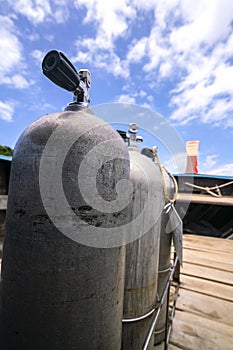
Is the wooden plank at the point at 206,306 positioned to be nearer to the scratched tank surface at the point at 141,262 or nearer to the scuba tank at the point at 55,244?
the scratched tank surface at the point at 141,262

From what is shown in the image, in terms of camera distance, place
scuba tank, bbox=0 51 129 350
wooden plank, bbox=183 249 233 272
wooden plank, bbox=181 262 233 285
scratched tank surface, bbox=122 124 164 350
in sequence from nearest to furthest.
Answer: scuba tank, bbox=0 51 129 350 < scratched tank surface, bbox=122 124 164 350 < wooden plank, bbox=181 262 233 285 < wooden plank, bbox=183 249 233 272

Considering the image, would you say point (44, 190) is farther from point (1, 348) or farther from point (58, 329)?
point (1, 348)

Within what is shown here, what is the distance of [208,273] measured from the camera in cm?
260

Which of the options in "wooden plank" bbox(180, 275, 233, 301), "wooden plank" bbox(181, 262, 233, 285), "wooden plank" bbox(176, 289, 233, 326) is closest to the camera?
"wooden plank" bbox(176, 289, 233, 326)

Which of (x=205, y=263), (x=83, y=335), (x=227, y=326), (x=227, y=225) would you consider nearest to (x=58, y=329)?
(x=83, y=335)

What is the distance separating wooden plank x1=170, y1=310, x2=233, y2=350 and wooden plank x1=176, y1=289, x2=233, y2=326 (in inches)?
3.2

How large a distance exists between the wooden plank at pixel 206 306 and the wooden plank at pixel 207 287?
0.08 metres

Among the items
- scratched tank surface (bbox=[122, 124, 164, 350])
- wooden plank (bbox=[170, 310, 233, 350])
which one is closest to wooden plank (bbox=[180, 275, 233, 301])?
wooden plank (bbox=[170, 310, 233, 350])

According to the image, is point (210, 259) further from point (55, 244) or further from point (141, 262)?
point (55, 244)

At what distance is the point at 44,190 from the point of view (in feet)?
2.22

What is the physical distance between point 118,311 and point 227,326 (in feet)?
4.25

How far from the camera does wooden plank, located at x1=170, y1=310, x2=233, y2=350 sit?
1.43 m

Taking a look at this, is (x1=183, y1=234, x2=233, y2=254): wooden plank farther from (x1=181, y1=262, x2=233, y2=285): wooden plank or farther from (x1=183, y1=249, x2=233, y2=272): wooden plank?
(x1=181, y1=262, x2=233, y2=285): wooden plank

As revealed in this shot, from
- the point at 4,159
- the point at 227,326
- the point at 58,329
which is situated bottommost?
the point at 227,326
